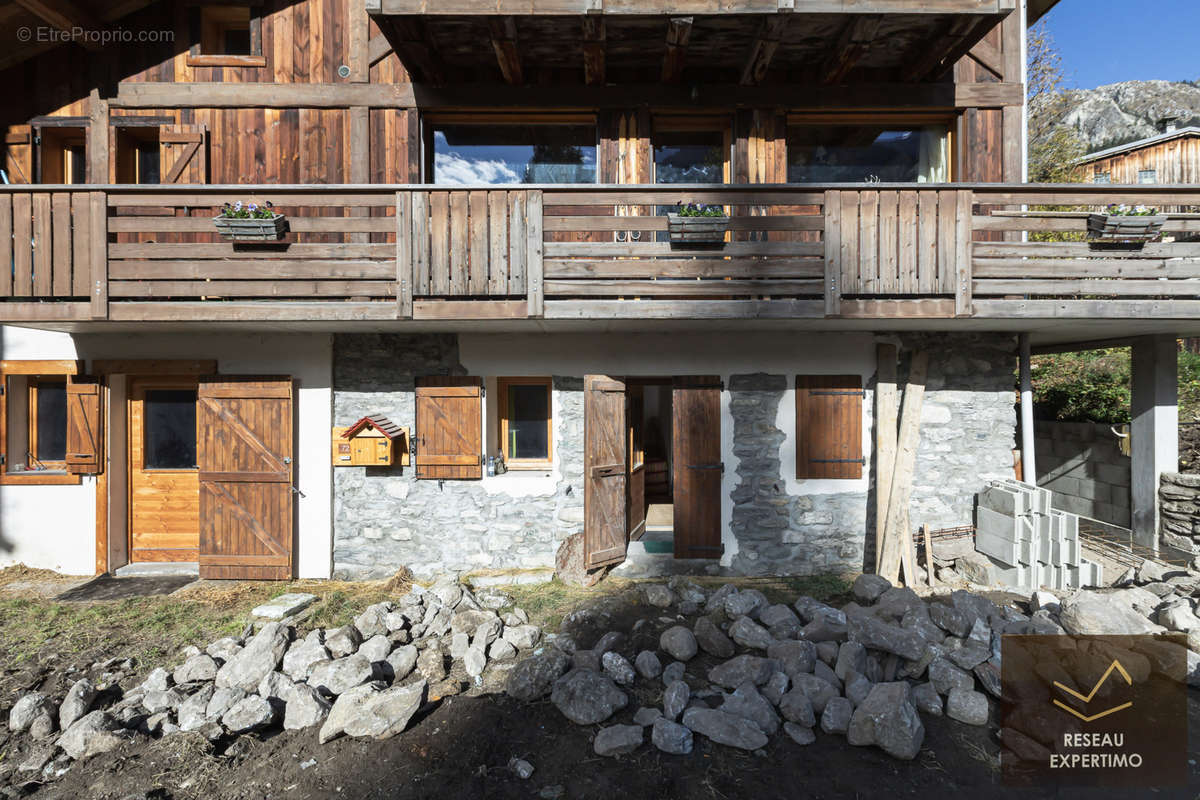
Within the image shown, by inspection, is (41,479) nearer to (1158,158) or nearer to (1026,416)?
(1026,416)

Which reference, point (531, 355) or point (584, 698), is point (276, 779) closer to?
point (584, 698)

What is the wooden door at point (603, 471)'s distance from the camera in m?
6.20

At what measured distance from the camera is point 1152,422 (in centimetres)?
697

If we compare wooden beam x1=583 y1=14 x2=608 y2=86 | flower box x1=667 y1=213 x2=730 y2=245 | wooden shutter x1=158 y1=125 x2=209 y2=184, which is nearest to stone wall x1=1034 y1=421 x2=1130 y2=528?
flower box x1=667 y1=213 x2=730 y2=245

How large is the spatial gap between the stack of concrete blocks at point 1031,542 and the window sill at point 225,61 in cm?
1051

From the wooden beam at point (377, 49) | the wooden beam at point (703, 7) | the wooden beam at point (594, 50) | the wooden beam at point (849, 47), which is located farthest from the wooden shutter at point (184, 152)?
the wooden beam at point (849, 47)

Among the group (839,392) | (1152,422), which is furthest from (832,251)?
(1152,422)

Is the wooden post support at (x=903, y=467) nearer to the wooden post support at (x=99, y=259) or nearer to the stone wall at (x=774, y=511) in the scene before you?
the stone wall at (x=774, y=511)

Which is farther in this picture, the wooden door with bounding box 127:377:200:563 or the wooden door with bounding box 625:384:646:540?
the wooden door with bounding box 625:384:646:540

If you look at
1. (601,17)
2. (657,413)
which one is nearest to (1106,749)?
(601,17)

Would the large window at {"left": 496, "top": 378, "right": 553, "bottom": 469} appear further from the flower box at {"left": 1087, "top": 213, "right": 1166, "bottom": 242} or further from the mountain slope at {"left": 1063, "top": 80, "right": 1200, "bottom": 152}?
the mountain slope at {"left": 1063, "top": 80, "right": 1200, "bottom": 152}

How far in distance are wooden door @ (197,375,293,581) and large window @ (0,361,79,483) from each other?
5.87 ft

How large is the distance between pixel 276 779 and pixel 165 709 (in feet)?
4.28

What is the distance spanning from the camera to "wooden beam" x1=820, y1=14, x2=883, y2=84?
584 cm
